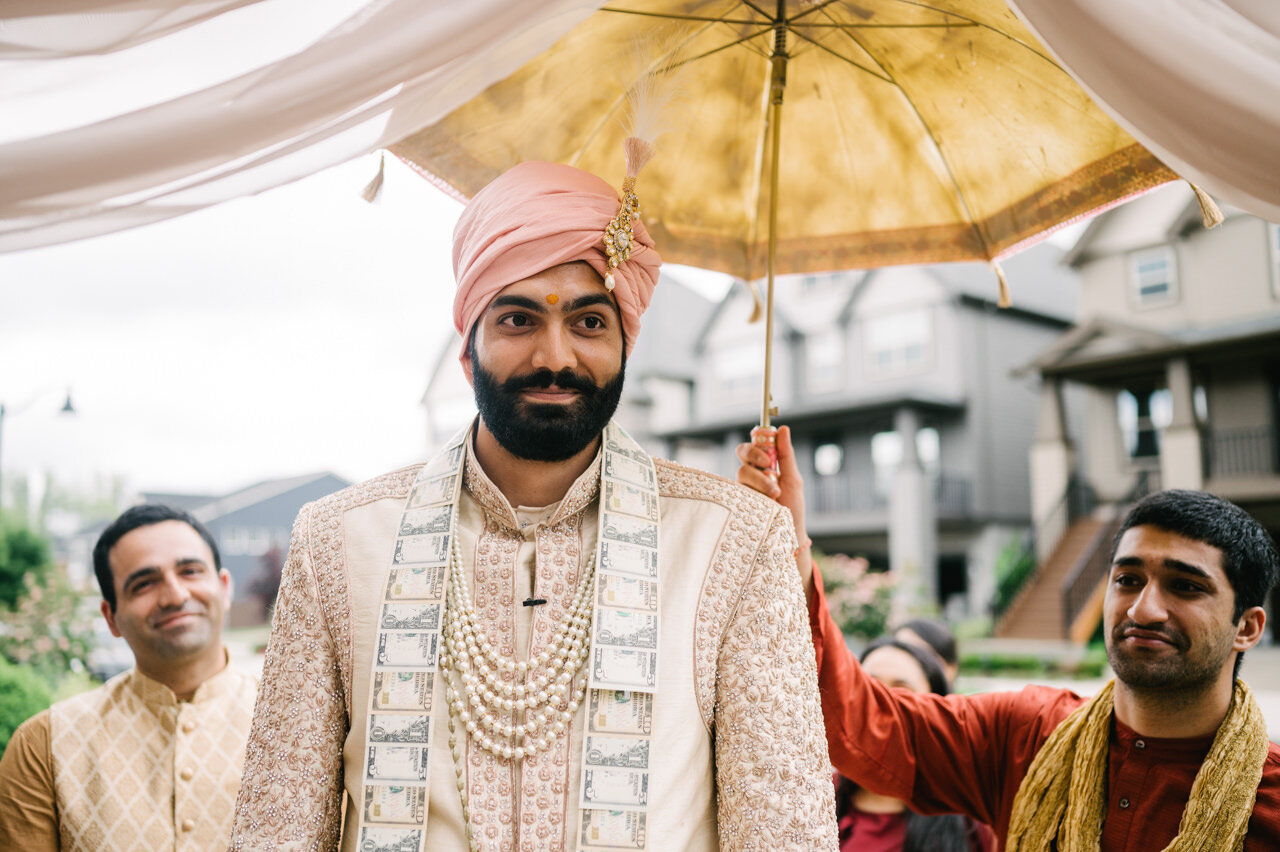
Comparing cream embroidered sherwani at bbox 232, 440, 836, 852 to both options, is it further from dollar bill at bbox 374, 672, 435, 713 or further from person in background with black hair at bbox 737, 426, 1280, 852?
person in background with black hair at bbox 737, 426, 1280, 852

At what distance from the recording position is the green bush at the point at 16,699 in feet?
13.8

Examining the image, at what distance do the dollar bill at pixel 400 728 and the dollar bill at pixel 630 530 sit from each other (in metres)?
0.47

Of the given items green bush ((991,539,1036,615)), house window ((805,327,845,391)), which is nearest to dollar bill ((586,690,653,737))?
green bush ((991,539,1036,615))

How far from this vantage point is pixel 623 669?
1819 mm

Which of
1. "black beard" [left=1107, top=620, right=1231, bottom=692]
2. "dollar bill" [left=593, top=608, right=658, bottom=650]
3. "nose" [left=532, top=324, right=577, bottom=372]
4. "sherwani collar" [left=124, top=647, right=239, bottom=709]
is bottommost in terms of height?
"sherwani collar" [left=124, top=647, right=239, bottom=709]

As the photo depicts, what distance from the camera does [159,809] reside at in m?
2.81

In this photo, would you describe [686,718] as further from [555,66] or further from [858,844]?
[858,844]

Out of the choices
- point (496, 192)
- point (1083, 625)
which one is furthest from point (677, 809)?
point (1083, 625)

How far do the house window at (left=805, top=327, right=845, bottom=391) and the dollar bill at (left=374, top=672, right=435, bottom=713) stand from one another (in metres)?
19.4

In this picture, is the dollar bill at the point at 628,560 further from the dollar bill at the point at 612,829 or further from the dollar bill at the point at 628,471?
the dollar bill at the point at 612,829

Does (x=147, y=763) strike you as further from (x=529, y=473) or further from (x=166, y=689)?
(x=529, y=473)

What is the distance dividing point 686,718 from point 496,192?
1.05 meters

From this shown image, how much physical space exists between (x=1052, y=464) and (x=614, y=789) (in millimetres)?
15822

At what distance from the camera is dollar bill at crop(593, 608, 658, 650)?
1840mm
